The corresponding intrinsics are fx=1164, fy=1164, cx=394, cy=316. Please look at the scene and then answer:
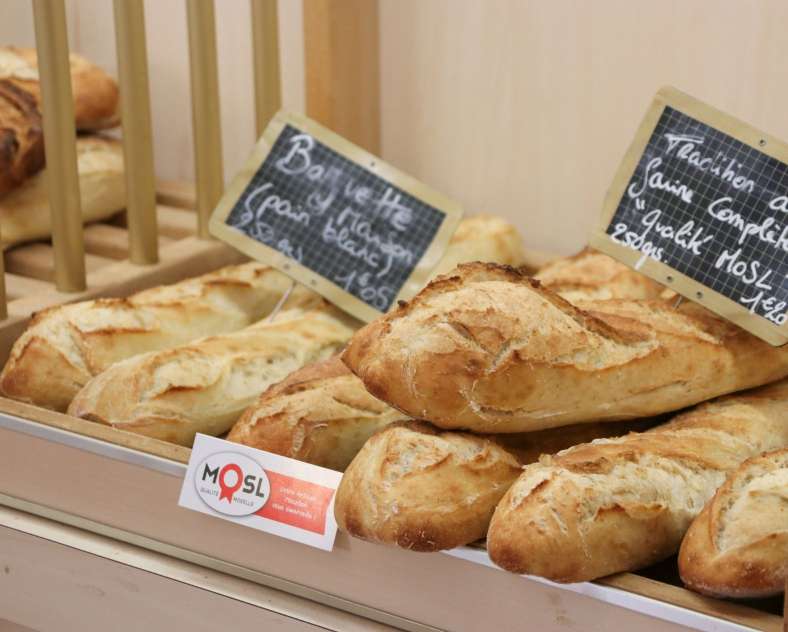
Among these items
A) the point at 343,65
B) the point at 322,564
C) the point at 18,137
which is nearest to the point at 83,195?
the point at 18,137

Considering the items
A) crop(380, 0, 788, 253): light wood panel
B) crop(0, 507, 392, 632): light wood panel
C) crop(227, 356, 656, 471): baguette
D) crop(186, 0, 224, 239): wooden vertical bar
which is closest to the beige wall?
crop(380, 0, 788, 253): light wood panel

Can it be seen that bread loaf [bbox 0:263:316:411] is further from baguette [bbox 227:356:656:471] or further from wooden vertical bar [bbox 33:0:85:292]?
baguette [bbox 227:356:656:471]

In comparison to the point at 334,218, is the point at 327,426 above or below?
below

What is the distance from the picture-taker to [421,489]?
1.18 meters

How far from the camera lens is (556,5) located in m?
2.05

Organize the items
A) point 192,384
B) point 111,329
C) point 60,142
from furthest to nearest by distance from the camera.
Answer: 1. point 60,142
2. point 111,329
3. point 192,384

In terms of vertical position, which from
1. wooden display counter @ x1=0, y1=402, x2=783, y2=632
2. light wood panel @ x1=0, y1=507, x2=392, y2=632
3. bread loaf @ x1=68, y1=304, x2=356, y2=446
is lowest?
light wood panel @ x1=0, y1=507, x2=392, y2=632

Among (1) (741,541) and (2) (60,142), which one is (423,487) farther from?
(2) (60,142)

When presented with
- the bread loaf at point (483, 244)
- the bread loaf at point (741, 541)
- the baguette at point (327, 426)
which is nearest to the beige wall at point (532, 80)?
the bread loaf at point (483, 244)

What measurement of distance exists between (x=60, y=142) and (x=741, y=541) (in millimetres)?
1238

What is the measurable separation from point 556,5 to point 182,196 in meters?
0.86

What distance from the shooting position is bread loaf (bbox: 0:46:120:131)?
219 cm

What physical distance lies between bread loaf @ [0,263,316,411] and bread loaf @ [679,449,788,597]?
883 millimetres

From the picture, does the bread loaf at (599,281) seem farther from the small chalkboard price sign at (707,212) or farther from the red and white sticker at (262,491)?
the red and white sticker at (262,491)
